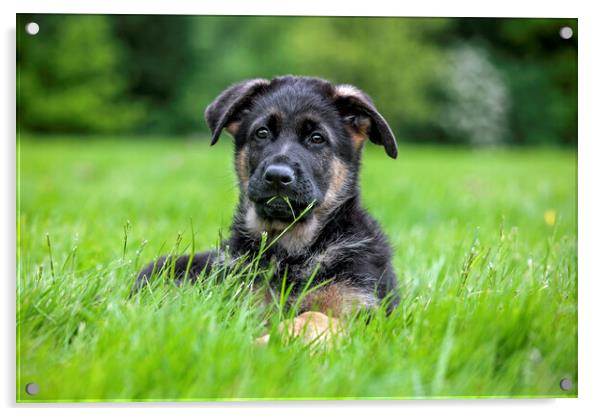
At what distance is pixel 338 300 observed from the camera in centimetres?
387

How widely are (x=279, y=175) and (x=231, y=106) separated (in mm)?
574

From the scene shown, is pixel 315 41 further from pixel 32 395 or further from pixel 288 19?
pixel 32 395

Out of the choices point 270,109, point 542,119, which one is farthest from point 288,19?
point 542,119

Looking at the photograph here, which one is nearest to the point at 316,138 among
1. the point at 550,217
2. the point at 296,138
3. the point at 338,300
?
the point at 296,138

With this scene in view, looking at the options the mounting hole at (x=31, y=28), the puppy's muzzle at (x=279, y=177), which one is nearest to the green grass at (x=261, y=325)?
the puppy's muzzle at (x=279, y=177)

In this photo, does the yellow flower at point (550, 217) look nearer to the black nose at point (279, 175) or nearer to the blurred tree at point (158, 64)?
the black nose at point (279, 175)

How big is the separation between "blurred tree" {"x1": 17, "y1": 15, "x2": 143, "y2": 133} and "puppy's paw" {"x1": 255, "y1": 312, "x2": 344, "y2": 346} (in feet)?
7.59

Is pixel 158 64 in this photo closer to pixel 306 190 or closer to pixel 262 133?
pixel 262 133

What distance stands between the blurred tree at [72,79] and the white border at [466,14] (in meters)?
0.16

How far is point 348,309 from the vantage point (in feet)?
12.5

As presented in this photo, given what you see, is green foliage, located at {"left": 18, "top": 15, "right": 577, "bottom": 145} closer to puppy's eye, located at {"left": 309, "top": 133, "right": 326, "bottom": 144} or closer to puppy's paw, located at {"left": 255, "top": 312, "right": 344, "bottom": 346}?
puppy's eye, located at {"left": 309, "top": 133, "right": 326, "bottom": 144}

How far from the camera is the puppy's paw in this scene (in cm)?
342

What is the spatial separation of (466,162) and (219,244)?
354 centimetres

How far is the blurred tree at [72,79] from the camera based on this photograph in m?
4.62
